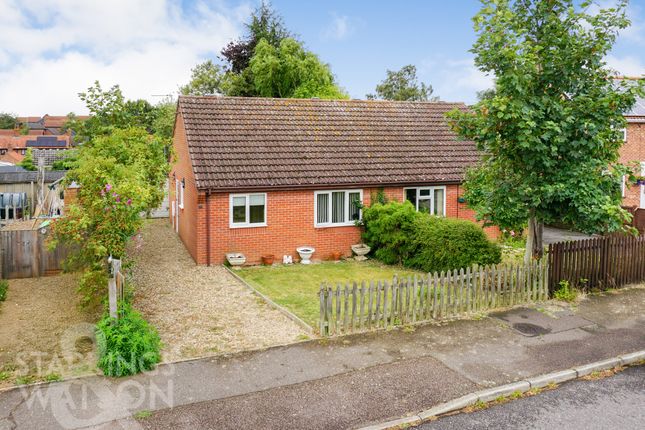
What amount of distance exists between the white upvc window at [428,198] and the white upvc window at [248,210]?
17.8 feet

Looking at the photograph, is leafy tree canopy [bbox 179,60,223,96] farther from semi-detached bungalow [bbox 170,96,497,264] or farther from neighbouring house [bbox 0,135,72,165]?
neighbouring house [bbox 0,135,72,165]

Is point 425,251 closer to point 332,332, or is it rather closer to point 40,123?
point 332,332

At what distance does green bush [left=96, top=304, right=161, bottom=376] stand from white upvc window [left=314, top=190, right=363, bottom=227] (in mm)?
10045

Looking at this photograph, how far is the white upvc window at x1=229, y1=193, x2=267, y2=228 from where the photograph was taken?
17.8m

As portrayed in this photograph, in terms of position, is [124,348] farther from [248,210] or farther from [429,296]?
[248,210]

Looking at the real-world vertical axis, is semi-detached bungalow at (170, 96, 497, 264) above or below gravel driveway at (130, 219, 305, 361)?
above

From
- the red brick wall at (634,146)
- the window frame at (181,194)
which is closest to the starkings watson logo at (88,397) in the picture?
the window frame at (181,194)

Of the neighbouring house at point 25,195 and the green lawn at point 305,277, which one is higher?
the neighbouring house at point 25,195

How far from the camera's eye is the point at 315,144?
2003cm

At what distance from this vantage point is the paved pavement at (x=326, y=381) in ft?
24.5

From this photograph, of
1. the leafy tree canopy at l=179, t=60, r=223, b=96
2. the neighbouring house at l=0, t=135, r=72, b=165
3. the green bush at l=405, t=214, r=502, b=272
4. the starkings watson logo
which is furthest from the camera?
the neighbouring house at l=0, t=135, r=72, b=165

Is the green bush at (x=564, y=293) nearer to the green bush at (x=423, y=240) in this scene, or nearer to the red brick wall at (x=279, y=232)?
the green bush at (x=423, y=240)

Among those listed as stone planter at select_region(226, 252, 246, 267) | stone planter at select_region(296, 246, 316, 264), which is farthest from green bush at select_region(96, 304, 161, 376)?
stone planter at select_region(296, 246, 316, 264)

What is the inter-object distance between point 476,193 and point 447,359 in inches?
Answer: 248
